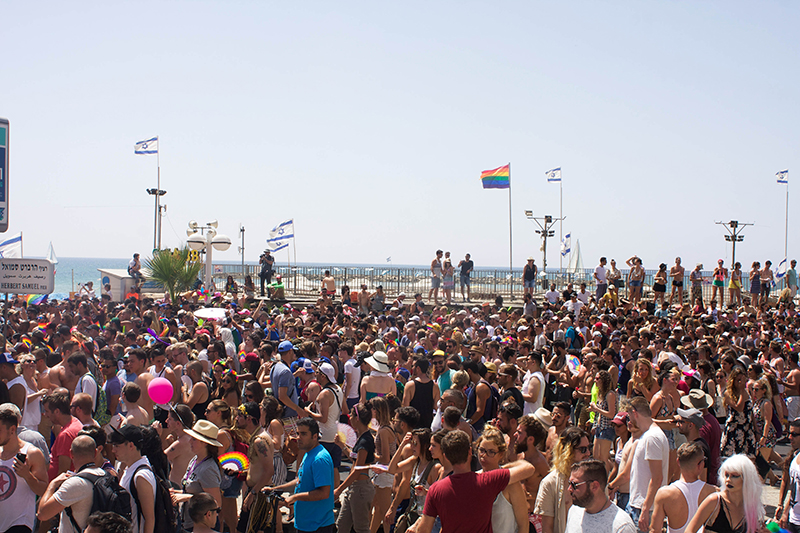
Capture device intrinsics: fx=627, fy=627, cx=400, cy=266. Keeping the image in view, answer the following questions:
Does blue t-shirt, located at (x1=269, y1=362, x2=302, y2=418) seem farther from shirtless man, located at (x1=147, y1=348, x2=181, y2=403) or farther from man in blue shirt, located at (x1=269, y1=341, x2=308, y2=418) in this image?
shirtless man, located at (x1=147, y1=348, x2=181, y2=403)

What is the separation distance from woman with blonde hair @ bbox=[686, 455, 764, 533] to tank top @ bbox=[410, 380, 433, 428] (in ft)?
11.5

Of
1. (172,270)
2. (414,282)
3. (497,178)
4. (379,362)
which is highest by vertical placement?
(497,178)

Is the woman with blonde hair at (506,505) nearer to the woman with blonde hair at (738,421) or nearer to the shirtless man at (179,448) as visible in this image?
the shirtless man at (179,448)

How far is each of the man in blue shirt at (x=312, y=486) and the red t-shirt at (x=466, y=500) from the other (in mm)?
1183

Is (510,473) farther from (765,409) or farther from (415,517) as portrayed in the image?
(765,409)

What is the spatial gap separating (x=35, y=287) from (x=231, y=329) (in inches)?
173

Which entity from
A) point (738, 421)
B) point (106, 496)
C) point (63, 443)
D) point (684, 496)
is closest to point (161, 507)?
point (106, 496)

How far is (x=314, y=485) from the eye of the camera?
189 inches

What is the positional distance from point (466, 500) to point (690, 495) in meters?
1.52

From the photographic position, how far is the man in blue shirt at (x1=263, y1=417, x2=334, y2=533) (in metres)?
4.79

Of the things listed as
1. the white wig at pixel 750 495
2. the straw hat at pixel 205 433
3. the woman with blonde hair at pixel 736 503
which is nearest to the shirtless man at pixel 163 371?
the straw hat at pixel 205 433

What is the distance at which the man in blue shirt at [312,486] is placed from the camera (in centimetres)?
479

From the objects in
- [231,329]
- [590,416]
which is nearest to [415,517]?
[590,416]

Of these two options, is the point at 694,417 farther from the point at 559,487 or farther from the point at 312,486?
the point at 312,486
